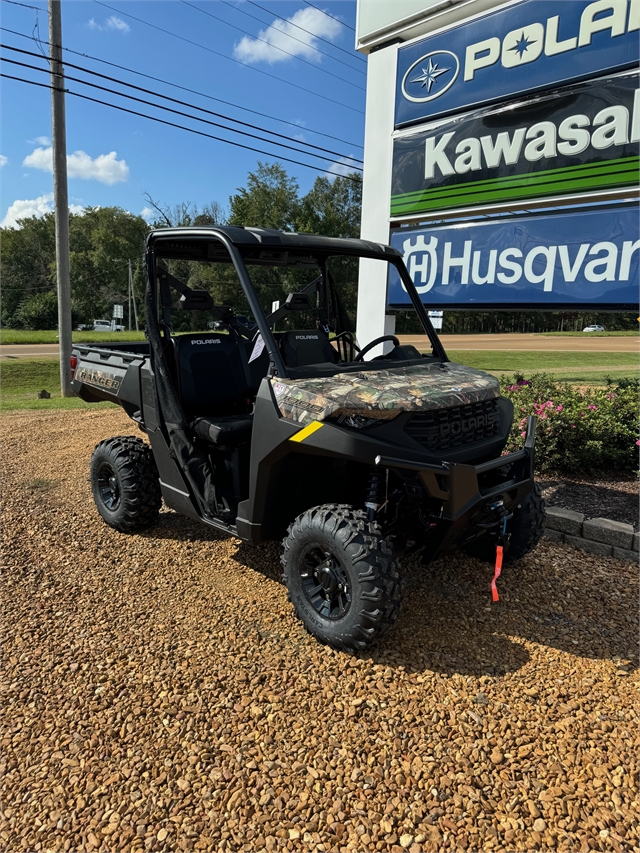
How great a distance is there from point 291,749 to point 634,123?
526cm

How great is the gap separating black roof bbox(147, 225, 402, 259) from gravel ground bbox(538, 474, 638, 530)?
244cm

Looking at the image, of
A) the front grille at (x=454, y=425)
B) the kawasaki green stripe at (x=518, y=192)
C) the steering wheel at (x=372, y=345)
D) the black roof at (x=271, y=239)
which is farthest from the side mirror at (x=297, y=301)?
the kawasaki green stripe at (x=518, y=192)

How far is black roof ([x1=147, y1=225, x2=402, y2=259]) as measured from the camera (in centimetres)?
310

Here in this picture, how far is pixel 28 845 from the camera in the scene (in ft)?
6.03

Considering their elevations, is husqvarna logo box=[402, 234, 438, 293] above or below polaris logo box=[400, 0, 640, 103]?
below

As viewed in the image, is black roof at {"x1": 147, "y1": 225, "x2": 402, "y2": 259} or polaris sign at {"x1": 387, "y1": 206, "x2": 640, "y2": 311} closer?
black roof at {"x1": 147, "y1": 225, "x2": 402, "y2": 259}

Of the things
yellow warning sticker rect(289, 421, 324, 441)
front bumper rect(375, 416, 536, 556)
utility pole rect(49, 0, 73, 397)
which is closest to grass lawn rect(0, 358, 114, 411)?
utility pole rect(49, 0, 73, 397)

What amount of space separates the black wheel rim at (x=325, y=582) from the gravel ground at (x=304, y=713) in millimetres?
217

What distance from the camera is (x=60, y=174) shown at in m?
11.7

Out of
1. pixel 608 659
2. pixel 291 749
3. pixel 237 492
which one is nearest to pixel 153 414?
pixel 237 492

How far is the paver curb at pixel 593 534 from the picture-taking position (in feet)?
12.5

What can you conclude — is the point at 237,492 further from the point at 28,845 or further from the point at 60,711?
the point at 28,845

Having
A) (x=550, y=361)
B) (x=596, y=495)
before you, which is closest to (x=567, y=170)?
(x=596, y=495)

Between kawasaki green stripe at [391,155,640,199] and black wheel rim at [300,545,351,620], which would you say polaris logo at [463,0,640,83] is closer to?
kawasaki green stripe at [391,155,640,199]
